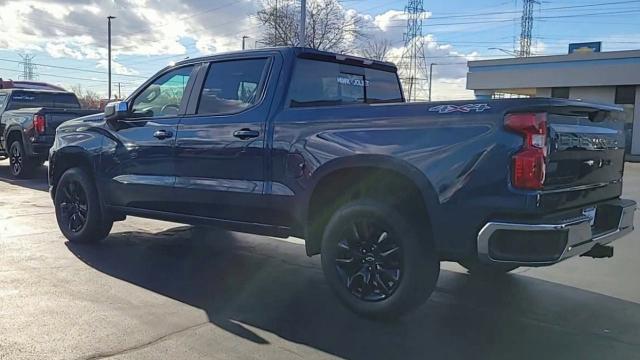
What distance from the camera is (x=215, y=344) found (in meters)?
4.14

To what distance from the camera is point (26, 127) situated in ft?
42.6

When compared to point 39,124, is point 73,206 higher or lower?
lower

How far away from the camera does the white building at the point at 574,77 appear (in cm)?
3109

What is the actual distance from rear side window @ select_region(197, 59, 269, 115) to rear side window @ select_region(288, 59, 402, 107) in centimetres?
34

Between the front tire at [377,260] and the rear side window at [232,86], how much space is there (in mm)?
1450

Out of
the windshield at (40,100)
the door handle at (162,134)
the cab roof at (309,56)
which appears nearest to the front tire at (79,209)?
the door handle at (162,134)

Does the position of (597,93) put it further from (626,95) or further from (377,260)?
(377,260)

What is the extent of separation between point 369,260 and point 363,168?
71 cm

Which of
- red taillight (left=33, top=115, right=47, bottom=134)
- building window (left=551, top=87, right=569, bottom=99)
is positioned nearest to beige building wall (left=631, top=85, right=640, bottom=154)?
building window (left=551, top=87, right=569, bottom=99)

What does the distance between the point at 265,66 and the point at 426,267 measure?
235cm

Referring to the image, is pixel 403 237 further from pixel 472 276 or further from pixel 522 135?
pixel 472 276

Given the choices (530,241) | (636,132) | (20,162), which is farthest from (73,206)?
(636,132)

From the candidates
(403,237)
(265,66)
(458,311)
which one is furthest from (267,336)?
(265,66)

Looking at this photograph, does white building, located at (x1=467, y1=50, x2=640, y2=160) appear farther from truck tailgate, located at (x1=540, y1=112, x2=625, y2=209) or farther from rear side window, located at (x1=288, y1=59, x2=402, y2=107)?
truck tailgate, located at (x1=540, y1=112, x2=625, y2=209)
